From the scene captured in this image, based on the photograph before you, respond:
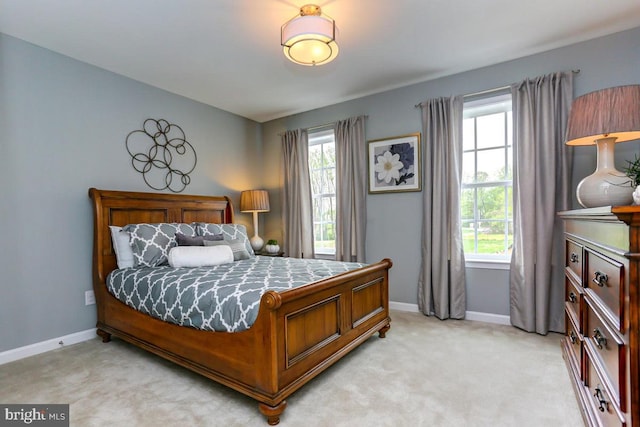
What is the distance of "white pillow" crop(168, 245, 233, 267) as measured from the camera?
2750 mm

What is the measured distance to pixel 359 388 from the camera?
2.04m

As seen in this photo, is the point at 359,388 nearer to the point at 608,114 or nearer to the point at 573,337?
the point at 573,337

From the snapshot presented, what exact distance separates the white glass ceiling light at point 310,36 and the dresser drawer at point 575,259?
6.47 ft

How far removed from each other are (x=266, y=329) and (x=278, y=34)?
7.30 ft

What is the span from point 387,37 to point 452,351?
259 cm

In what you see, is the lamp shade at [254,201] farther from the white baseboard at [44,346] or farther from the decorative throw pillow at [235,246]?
the white baseboard at [44,346]

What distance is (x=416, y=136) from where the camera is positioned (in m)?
3.59

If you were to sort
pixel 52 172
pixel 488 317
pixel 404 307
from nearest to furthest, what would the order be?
pixel 52 172, pixel 488 317, pixel 404 307

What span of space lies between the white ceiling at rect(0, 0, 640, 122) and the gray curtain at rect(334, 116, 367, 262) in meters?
0.62

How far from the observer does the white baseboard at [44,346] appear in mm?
2510

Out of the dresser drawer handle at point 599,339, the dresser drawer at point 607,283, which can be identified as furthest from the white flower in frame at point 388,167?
the dresser drawer handle at point 599,339

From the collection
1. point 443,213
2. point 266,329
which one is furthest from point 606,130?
point 266,329

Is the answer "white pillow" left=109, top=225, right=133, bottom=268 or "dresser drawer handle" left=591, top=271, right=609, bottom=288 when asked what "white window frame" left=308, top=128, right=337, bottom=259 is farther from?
"dresser drawer handle" left=591, top=271, right=609, bottom=288

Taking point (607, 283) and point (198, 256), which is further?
point (198, 256)
